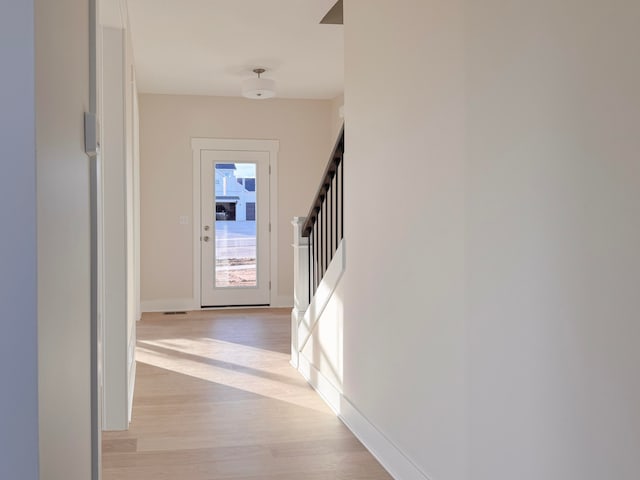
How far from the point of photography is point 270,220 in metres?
7.93

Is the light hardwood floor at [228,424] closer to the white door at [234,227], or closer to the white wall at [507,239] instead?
the white wall at [507,239]

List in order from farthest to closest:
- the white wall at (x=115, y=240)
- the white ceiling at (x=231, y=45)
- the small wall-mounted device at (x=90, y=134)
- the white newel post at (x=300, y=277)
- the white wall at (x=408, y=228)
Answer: the white newel post at (x=300, y=277) < the white ceiling at (x=231, y=45) < the white wall at (x=115, y=240) < the white wall at (x=408, y=228) < the small wall-mounted device at (x=90, y=134)

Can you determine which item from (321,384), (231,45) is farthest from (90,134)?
(231,45)

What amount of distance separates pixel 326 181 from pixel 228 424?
158 centimetres

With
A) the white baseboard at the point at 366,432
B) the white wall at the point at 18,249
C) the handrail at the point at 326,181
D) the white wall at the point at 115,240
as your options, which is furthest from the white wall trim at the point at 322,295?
the white wall at the point at 18,249

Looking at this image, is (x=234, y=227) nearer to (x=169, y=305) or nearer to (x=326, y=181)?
(x=169, y=305)

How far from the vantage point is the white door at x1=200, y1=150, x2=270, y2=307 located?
25.4 ft

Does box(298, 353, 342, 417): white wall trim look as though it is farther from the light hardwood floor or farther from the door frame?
the door frame

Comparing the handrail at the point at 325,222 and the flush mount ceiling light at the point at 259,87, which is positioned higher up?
the flush mount ceiling light at the point at 259,87

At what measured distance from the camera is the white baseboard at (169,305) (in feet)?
24.8

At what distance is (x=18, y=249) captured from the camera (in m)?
0.92

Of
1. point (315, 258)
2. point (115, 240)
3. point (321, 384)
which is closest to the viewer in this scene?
point (115, 240)

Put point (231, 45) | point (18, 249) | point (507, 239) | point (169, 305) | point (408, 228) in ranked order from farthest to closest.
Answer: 1. point (169, 305)
2. point (231, 45)
3. point (408, 228)
4. point (507, 239)
5. point (18, 249)

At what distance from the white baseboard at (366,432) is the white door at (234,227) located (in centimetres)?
361
